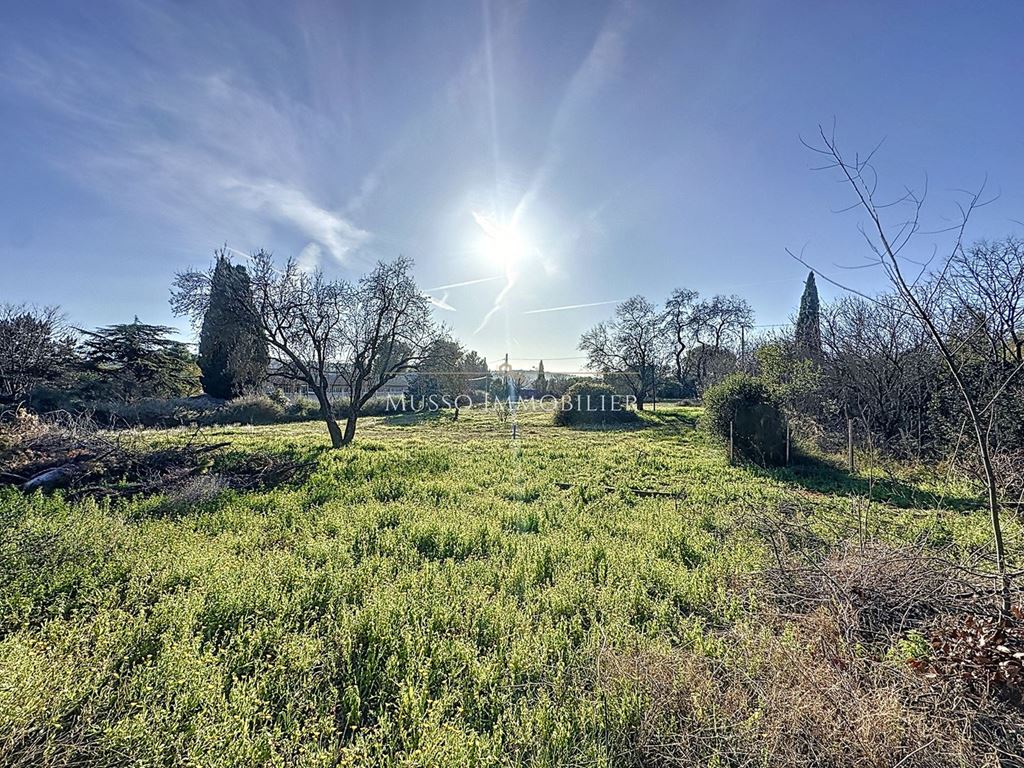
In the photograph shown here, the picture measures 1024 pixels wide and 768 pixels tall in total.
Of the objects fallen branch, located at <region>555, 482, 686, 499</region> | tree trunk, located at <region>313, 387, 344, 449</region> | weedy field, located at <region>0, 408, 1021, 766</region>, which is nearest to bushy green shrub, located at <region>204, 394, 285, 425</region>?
tree trunk, located at <region>313, 387, 344, 449</region>

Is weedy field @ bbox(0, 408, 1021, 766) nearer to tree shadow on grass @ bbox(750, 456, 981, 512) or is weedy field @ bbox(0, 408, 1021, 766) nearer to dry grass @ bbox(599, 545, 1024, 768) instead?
dry grass @ bbox(599, 545, 1024, 768)

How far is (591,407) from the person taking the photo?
893 inches

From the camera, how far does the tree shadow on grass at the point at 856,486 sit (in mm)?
5922

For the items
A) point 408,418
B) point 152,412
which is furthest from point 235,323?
point 408,418

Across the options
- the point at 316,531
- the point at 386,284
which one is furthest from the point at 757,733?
the point at 386,284

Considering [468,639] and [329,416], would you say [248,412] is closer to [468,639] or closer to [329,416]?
[329,416]

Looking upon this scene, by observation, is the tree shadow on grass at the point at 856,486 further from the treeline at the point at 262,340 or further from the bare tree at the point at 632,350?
the bare tree at the point at 632,350

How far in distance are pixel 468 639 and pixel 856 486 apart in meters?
7.74

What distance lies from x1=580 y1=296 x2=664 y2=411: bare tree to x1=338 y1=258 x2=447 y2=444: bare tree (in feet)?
54.4

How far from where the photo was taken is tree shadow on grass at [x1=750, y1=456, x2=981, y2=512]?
233 inches

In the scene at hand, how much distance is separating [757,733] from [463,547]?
2914 millimetres

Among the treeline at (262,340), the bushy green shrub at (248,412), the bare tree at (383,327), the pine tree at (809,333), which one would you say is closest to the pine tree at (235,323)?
the treeline at (262,340)

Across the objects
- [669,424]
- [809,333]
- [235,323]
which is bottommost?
[669,424]

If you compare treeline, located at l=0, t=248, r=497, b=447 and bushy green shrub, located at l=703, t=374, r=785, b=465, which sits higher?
treeline, located at l=0, t=248, r=497, b=447
